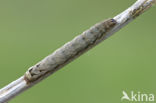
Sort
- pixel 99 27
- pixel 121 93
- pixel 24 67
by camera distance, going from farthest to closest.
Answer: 1. pixel 24 67
2. pixel 121 93
3. pixel 99 27

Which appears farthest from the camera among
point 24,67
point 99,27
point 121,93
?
point 24,67

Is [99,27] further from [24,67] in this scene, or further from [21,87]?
[24,67]

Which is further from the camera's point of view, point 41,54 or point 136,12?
point 41,54

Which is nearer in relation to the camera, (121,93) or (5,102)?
(5,102)

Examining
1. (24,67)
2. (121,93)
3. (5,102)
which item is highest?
(24,67)

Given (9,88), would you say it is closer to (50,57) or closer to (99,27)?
(50,57)

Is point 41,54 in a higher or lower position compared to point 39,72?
higher

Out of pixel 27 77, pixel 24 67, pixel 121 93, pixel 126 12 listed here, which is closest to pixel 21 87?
pixel 27 77

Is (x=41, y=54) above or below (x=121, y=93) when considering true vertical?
above

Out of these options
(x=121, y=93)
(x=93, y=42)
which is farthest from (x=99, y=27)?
(x=121, y=93)
